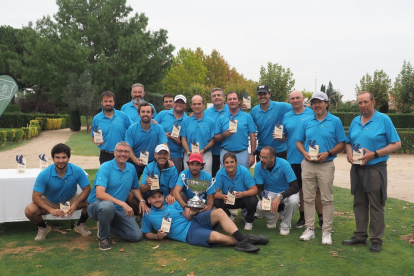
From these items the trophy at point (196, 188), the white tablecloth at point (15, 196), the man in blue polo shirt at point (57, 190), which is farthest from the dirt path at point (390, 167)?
the white tablecloth at point (15, 196)

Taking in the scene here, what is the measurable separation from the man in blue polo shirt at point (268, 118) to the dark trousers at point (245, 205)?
1244 mm

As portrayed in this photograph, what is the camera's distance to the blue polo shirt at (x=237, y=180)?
634 centimetres

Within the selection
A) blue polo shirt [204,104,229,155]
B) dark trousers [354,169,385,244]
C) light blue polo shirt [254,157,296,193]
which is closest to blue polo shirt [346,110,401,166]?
dark trousers [354,169,385,244]

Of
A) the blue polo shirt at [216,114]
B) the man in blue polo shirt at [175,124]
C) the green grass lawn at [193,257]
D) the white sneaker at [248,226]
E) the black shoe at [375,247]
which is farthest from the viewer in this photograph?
the blue polo shirt at [216,114]

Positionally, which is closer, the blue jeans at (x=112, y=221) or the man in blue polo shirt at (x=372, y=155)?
the man in blue polo shirt at (x=372, y=155)

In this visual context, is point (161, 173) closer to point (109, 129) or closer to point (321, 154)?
point (109, 129)

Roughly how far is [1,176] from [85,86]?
30359mm

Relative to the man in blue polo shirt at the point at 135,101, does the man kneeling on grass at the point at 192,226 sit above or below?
below

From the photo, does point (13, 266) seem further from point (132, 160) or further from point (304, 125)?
point (304, 125)

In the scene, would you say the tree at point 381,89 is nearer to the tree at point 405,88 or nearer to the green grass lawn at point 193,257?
the tree at point 405,88

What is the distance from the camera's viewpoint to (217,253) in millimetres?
5273

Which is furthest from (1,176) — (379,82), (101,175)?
(379,82)

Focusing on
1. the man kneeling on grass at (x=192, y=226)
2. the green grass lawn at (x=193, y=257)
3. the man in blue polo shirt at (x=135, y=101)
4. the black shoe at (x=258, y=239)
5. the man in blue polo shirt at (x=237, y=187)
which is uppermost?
the man in blue polo shirt at (x=135, y=101)

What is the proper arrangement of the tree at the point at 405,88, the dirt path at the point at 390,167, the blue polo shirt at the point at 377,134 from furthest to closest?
the tree at the point at 405,88
the dirt path at the point at 390,167
the blue polo shirt at the point at 377,134
